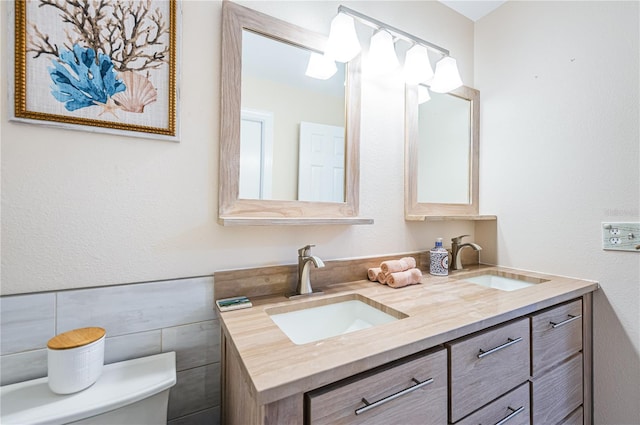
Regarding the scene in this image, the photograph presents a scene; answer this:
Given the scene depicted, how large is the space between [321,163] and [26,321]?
1038mm

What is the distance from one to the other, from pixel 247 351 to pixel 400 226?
39.3 inches

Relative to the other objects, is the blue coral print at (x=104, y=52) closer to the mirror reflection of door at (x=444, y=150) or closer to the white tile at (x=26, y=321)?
the white tile at (x=26, y=321)

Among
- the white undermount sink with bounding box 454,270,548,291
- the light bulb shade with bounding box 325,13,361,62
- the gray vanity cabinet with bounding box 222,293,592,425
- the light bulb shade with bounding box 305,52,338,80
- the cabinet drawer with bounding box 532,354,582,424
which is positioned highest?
the light bulb shade with bounding box 325,13,361,62

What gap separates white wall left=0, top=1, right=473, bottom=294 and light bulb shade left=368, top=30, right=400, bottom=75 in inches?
3.4

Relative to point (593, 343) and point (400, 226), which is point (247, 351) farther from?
point (593, 343)

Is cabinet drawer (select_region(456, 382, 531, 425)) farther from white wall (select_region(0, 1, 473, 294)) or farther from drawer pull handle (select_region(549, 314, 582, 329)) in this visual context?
white wall (select_region(0, 1, 473, 294))

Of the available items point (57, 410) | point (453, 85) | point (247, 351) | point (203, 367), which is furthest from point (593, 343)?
point (57, 410)

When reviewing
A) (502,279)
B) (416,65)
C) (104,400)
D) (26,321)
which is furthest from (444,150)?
(26,321)

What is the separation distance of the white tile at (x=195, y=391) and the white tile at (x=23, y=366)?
353mm

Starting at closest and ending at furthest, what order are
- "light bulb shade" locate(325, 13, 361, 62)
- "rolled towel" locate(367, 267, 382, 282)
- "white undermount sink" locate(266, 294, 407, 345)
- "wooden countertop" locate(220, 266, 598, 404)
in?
"wooden countertop" locate(220, 266, 598, 404) → "white undermount sink" locate(266, 294, 407, 345) → "light bulb shade" locate(325, 13, 361, 62) → "rolled towel" locate(367, 267, 382, 282)

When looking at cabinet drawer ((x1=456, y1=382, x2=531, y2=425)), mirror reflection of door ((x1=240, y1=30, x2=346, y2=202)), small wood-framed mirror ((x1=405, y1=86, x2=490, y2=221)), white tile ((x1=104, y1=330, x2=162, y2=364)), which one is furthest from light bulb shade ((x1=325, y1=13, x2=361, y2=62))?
cabinet drawer ((x1=456, y1=382, x2=531, y2=425))

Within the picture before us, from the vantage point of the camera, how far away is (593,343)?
1.25 metres

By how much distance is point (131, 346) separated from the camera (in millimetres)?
855

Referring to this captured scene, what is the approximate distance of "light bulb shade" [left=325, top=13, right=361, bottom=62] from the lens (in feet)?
3.69
